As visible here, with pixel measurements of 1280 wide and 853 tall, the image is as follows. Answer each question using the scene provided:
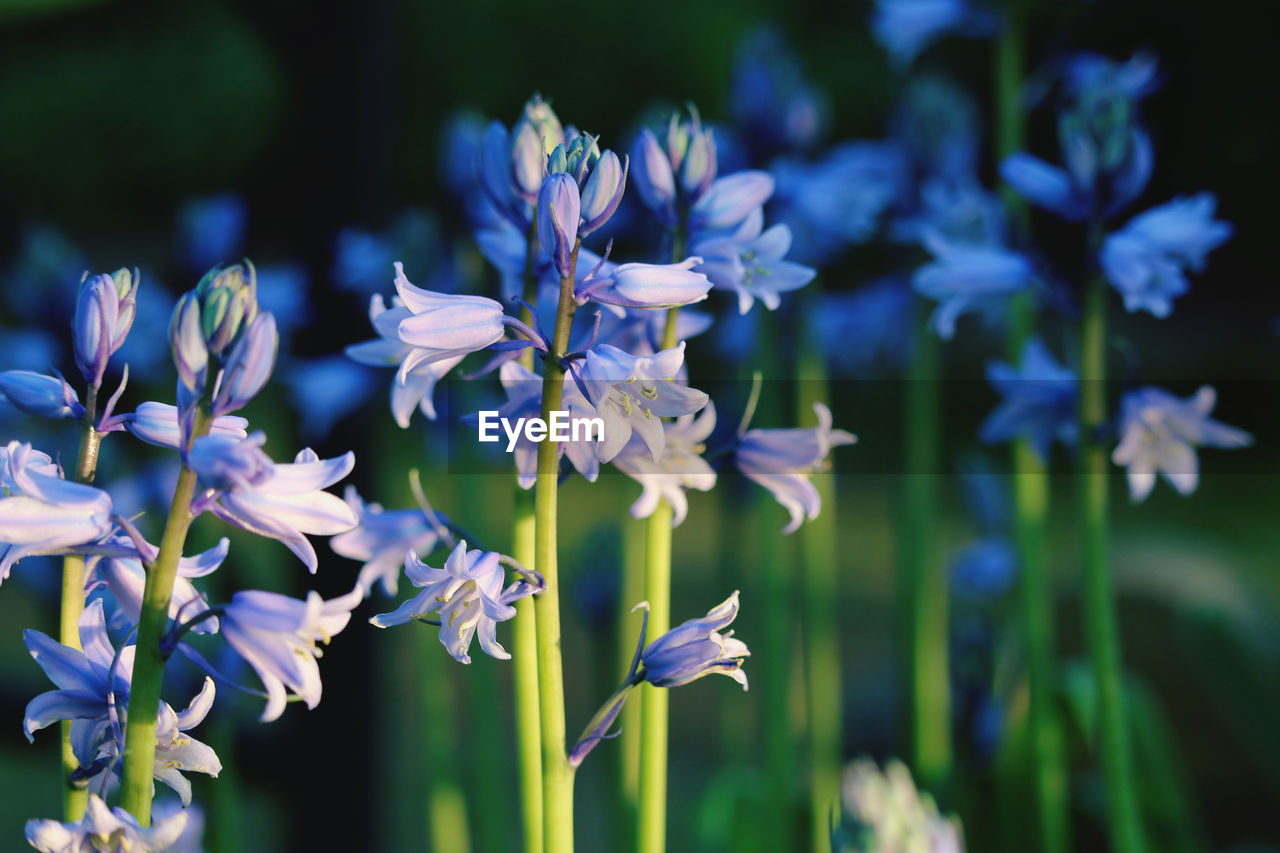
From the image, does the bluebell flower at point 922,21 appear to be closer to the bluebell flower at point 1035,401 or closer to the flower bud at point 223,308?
the bluebell flower at point 1035,401

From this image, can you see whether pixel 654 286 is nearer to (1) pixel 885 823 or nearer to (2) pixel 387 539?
(2) pixel 387 539

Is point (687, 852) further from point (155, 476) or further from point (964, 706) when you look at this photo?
point (155, 476)

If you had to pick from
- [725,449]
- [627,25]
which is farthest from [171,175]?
[725,449]

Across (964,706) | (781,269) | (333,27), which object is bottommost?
(964,706)

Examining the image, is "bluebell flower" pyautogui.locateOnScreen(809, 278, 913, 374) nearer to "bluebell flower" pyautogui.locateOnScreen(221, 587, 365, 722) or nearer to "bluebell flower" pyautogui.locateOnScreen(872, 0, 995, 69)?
"bluebell flower" pyautogui.locateOnScreen(872, 0, 995, 69)

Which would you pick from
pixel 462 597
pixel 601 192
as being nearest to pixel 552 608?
pixel 462 597

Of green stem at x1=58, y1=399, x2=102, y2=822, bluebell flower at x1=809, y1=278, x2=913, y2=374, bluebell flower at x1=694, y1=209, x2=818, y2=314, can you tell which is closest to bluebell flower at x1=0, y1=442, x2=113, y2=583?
green stem at x1=58, y1=399, x2=102, y2=822

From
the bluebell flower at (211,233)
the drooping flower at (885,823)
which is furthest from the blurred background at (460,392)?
the drooping flower at (885,823)
